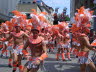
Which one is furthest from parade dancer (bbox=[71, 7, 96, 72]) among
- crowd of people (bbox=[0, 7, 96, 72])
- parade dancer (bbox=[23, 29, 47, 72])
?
parade dancer (bbox=[23, 29, 47, 72])

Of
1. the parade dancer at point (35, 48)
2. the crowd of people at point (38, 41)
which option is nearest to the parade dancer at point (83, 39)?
the crowd of people at point (38, 41)

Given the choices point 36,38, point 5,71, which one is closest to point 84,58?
point 36,38

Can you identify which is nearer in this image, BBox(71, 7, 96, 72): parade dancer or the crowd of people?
the crowd of people

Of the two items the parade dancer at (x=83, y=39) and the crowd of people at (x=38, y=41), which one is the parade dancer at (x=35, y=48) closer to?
the crowd of people at (x=38, y=41)

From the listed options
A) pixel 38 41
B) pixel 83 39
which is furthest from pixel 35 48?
pixel 83 39

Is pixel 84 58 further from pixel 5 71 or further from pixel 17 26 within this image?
pixel 5 71

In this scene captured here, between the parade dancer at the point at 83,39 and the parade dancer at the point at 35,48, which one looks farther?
the parade dancer at the point at 83,39

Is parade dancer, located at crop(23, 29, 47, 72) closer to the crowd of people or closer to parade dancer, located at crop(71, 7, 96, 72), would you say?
the crowd of people

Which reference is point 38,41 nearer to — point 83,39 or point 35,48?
point 35,48

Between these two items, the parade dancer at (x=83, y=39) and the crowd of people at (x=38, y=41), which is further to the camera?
the parade dancer at (x=83, y=39)

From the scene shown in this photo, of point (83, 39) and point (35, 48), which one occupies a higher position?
point (83, 39)

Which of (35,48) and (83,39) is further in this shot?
(83,39)

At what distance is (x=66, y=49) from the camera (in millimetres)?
12922

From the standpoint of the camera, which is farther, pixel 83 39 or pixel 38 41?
pixel 83 39
